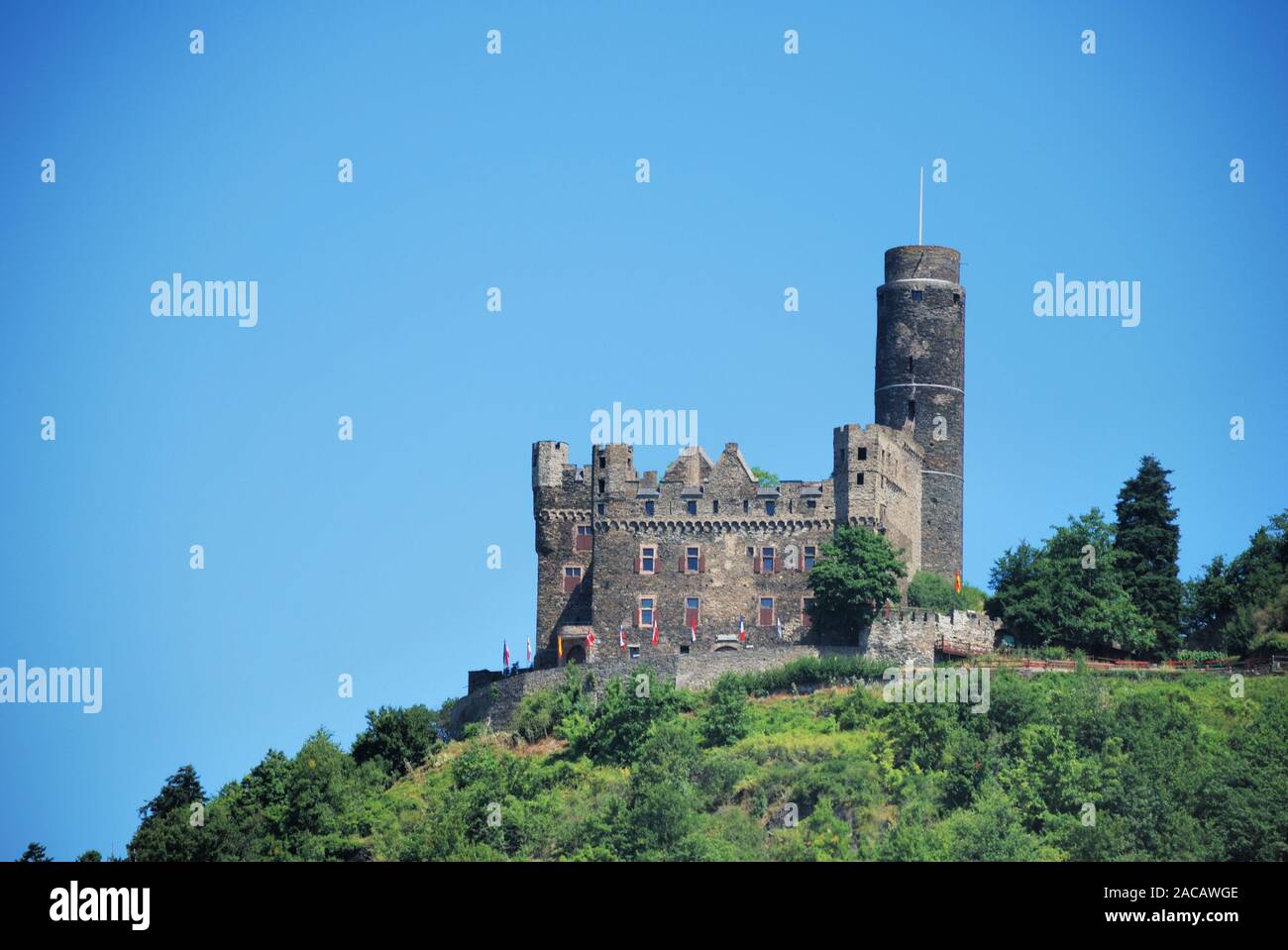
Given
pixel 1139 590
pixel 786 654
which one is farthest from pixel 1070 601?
pixel 786 654

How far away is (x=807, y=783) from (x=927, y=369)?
21.3 m

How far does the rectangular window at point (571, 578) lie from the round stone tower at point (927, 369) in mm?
12797

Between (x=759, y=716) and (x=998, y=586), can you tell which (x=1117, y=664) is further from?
(x=759, y=716)

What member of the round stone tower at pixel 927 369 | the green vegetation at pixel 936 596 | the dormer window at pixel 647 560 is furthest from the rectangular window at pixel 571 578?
the round stone tower at pixel 927 369

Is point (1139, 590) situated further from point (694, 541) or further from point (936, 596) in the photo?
point (694, 541)

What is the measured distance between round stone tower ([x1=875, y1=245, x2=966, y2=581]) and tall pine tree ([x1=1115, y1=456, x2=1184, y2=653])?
6.16m

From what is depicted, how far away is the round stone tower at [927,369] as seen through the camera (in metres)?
91.2

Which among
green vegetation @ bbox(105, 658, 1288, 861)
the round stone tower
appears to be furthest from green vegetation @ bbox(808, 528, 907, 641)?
the round stone tower

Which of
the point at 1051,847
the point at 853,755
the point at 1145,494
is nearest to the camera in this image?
the point at 1051,847

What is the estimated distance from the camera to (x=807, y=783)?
75.4m
